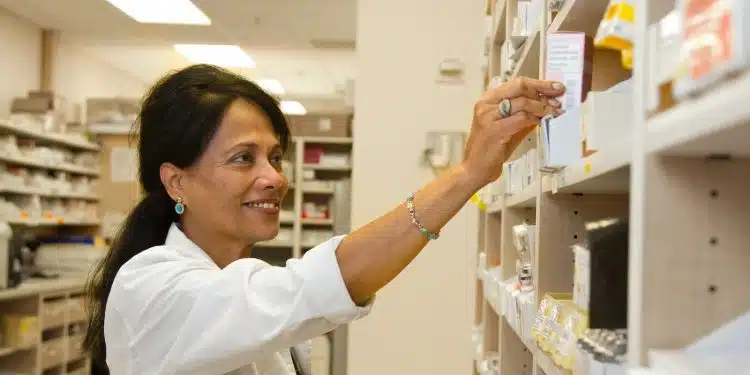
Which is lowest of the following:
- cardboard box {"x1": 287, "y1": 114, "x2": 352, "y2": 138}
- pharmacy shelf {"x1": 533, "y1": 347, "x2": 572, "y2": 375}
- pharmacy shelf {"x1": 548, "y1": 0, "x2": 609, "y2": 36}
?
pharmacy shelf {"x1": 533, "y1": 347, "x2": 572, "y2": 375}

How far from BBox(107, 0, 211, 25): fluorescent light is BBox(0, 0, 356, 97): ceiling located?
103 millimetres

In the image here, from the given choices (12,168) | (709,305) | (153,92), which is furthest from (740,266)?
(12,168)

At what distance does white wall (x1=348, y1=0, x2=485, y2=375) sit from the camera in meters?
4.20

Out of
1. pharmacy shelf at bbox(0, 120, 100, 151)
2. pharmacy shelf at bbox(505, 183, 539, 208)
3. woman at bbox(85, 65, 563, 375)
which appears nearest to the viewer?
woman at bbox(85, 65, 563, 375)

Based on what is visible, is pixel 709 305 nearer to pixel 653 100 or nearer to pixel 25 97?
pixel 653 100

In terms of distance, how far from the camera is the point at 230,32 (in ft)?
24.2

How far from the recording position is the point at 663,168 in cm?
70

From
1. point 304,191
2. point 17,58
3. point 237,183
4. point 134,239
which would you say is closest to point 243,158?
point 237,183

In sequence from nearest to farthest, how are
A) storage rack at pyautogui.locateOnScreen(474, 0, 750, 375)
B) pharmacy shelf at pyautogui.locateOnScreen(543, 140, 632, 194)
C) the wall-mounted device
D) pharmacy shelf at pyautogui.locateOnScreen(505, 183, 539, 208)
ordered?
1. storage rack at pyautogui.locateOnScreen(474, 0, 750, 375)
2. pharmacy shelf at pyautogui.locateOnScreen(543, 140, 632, 194)
3. pharmacy shelf at pyautogui.locateOnScreen(505, 183, 539, 208)
4. the wall-mounted device

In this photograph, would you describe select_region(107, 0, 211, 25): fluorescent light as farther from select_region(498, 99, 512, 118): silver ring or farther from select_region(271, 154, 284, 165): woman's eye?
select_region(498, 99, 512, 118): silver ring

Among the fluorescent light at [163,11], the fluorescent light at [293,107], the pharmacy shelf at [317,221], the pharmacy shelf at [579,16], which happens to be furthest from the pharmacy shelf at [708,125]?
the fluorescent light at [293,107]

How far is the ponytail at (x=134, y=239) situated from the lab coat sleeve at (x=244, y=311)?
44 cm

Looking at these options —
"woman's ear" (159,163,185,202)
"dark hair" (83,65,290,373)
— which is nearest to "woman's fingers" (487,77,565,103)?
"dark hair" (83,65,290,373)

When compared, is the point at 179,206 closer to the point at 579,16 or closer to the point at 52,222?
the point at 579,16
